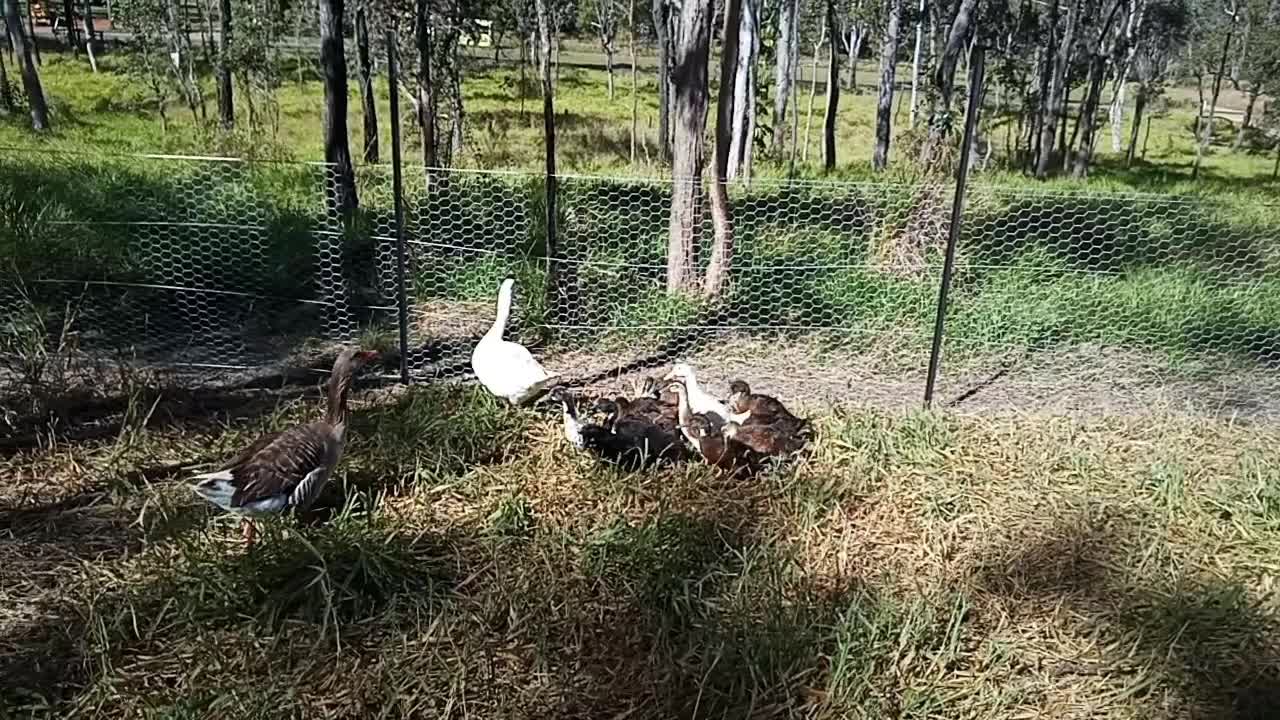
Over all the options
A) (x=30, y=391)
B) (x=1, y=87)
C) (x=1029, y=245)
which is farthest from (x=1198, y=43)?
(x=30, y=391)

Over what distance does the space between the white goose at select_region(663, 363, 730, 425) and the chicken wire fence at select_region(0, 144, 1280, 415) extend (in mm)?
910

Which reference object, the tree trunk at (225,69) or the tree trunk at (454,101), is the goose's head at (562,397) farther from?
the tree trunk at (225,69)

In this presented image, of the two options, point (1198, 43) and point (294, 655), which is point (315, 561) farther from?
point (1198, 43)

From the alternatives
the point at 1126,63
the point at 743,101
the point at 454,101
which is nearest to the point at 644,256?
the point at 454,101

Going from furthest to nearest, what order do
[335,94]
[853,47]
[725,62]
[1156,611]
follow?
[853,47], [335,94], [725,62], [1156,611]

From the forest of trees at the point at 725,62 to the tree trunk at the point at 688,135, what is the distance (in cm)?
1

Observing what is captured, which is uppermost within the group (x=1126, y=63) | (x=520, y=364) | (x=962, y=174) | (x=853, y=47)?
(x=853, y=47)

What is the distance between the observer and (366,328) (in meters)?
6.15

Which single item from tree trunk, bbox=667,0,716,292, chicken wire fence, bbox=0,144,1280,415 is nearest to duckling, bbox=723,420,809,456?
chicken wire fence, bbox=0,144,1280,415

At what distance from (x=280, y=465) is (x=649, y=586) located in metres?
1.37

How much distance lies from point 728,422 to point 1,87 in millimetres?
16741

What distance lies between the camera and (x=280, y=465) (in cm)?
339

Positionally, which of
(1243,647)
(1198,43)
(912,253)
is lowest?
(1243,647)

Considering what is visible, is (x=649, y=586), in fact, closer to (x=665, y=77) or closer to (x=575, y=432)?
(x=575, y=432)
